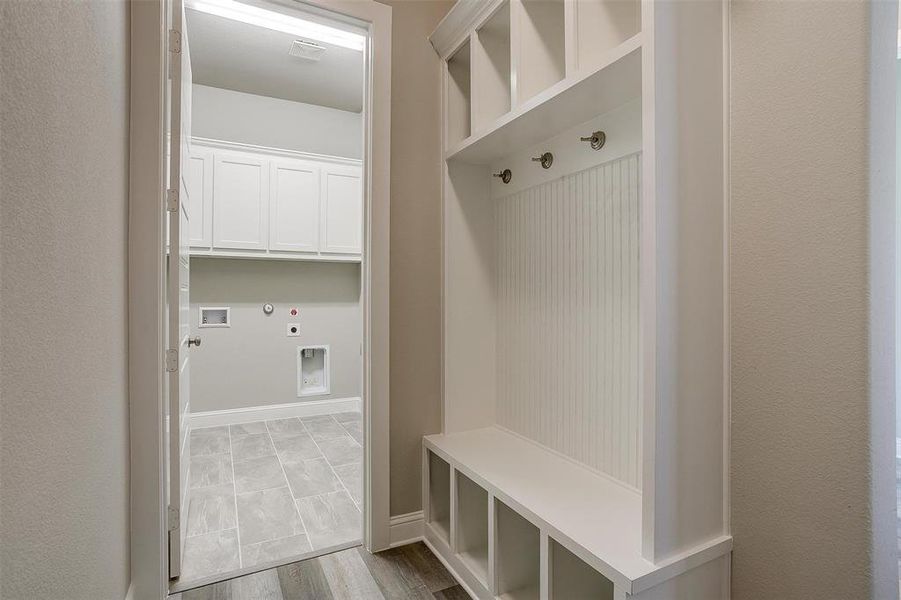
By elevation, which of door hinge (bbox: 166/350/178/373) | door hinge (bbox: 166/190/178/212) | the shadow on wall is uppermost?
door hinge (bbox: 166/190/178/212)

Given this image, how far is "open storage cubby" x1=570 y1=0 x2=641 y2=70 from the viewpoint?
4.48 ft

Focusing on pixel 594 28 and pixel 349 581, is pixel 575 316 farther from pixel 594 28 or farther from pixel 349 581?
pixel 349 581

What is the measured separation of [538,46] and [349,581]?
2.11 meters

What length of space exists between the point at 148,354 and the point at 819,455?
1.94 metres

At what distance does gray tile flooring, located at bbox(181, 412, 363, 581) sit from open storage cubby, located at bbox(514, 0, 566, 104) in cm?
203

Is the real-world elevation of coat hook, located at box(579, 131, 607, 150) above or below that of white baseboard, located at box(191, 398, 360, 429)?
above

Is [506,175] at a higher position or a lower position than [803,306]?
higher

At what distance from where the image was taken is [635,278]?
1.50 meters

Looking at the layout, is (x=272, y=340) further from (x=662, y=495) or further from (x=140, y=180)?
(x=662, y=495)

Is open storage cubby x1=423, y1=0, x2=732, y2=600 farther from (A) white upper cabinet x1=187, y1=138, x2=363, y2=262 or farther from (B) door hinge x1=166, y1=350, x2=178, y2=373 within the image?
(A) white upper cabinet x1=187, y1=138, x2=363, y2=262

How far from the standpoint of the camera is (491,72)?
1.88 meters

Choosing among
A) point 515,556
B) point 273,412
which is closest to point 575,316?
point 515,556

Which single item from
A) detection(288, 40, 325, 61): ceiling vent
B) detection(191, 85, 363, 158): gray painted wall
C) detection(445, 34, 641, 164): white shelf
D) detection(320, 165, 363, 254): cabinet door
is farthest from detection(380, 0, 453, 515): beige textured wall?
detection(320, 165, 363, 254): cabinet door

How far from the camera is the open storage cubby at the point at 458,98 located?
2.10 metres
